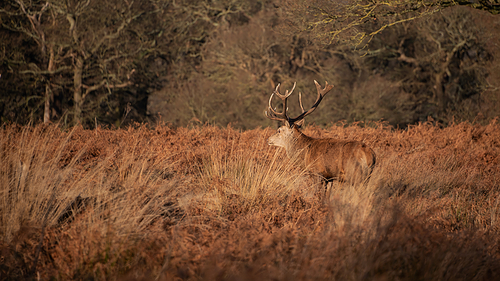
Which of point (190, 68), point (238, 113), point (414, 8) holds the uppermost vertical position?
point (414, 8)

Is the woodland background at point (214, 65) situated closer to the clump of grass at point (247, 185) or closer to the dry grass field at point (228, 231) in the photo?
the clump of grass at point (247, 185)

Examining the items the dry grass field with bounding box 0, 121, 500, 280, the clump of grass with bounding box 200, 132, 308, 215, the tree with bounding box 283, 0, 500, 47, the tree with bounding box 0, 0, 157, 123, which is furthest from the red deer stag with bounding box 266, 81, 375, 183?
the tree with bounding box 0, 0, 157, 123

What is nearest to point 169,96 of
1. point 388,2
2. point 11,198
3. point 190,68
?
point 190,68

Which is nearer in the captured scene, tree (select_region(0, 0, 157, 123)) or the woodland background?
tree (select_region(0, 0, 157, 123))

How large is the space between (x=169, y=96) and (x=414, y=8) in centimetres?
1571

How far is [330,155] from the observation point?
22.2 ft

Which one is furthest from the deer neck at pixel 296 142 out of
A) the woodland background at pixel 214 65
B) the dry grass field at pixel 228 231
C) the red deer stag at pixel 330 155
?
the woodland background at pixel 214 65

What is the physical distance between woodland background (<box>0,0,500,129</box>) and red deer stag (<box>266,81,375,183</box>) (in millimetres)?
10547

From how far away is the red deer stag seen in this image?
20.3ft

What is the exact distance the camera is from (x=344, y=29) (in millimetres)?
9672

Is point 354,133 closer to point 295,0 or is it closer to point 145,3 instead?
point 295,0

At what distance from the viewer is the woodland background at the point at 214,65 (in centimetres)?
1903

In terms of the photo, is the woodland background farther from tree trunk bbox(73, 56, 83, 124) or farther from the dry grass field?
the dry grass field

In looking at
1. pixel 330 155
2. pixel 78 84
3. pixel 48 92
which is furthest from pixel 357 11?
pixel 48 92
